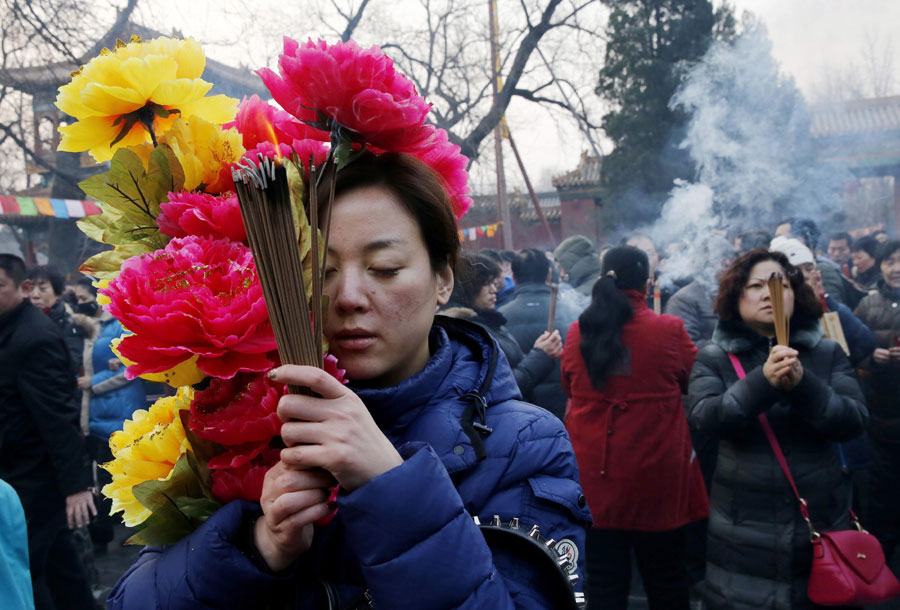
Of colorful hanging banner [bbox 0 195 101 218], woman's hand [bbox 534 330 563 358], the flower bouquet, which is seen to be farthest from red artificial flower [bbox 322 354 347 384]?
colorful hanging banner [bbox 0 195 101 218]

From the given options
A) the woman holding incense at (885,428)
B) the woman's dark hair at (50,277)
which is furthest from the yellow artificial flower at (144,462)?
the woman's dark hair at (50,277)

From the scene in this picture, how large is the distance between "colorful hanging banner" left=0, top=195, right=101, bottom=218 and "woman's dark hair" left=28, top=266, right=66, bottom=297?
1.96m

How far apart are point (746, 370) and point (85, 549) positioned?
13.2ft

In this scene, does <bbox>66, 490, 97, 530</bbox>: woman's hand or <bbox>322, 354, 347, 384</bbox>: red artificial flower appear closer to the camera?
<bbox>322, 354, 347, 384</bbox>: red artificial flower

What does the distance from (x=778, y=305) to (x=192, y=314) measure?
2564 mm

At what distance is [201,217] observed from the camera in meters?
1.04

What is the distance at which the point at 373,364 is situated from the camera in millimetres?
1176

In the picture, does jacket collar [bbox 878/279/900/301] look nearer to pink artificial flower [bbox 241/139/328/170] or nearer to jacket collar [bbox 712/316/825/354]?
jacket collar [bbox 712/316/825/354]

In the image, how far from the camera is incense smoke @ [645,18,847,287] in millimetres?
11891

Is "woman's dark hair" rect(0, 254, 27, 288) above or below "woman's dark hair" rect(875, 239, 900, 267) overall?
above

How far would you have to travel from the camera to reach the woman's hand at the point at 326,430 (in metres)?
0.85

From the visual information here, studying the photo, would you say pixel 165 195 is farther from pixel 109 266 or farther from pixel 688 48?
pixel 688 48

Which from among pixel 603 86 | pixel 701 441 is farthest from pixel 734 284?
pixel 603 86

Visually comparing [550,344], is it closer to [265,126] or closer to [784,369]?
[784,369]
